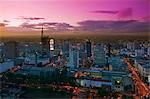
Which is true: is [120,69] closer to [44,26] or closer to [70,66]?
[70,66]

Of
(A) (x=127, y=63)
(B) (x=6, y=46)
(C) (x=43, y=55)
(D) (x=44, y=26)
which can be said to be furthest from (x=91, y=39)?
(A) (x=127, y=63)

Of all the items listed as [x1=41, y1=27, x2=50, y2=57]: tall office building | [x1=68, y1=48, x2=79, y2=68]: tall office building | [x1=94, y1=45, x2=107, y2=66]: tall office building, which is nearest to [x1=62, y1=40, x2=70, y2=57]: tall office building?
[x1=68, y1=48, x2=79, y2=68]: tall office building

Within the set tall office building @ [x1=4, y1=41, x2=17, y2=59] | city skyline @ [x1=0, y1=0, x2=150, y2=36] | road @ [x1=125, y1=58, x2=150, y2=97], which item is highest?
city skyline @ [x1=0, y1=0, x2=150, y2=36]

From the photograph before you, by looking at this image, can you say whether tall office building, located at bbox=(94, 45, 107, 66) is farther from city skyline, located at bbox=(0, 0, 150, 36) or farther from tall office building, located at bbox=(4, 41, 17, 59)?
tall office building, located at bbox=(4, 41, 17, 59)

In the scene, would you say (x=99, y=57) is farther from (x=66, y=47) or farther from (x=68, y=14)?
(x=68, y=14)

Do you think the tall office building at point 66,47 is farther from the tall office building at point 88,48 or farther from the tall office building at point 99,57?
the tall office building at point 99,57

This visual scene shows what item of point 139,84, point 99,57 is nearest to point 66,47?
point 99,57
